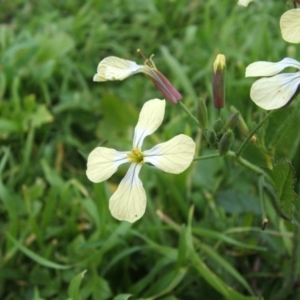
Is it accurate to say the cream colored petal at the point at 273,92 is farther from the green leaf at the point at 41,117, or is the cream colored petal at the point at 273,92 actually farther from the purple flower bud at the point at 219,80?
the green leaf at the point at 41,117

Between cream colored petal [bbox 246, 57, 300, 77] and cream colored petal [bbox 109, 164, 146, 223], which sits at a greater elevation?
cream colored petal [bbox 246, 57, 300, 77]

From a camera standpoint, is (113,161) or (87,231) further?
(87,231)

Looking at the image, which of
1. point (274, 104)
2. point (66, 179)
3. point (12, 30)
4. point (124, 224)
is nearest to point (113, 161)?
point (274, 104)

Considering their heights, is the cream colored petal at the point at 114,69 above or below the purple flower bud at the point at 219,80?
above

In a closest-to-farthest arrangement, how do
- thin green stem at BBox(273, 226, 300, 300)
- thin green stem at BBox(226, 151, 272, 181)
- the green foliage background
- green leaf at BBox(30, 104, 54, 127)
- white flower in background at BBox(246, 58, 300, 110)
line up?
white flower in background at BBox(246, 58, 300, 110), thin green stem at BBox(226, 151, 272, 181), thin green stem at BBox(273, 226, 300, 300), the green foliage background, green leaf at BBox(30, 104, 54, 127)

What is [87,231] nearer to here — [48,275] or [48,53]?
[48,275]

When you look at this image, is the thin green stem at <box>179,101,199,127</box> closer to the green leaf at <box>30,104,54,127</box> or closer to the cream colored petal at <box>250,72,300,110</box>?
the cream colored petal at <box>250,72,300,110</box>

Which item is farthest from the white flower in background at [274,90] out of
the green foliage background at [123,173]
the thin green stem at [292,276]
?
the thin green stem at [292,276]

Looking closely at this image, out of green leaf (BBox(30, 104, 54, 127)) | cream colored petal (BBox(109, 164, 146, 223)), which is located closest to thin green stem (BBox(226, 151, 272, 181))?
cream colored petal (BBox(109, 164, 146, 223))
